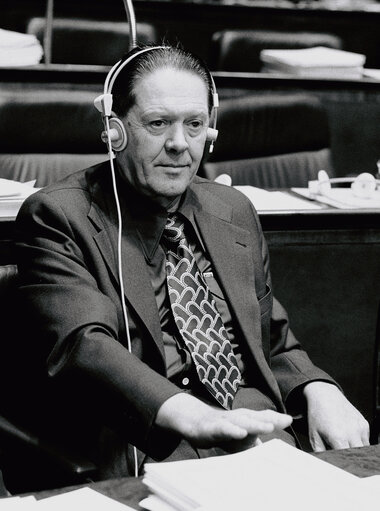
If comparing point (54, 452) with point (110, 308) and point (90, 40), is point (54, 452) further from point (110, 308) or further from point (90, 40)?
point (90, 40)

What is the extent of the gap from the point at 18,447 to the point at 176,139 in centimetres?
62

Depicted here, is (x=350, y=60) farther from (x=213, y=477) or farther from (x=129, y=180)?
(x=213, y=477)

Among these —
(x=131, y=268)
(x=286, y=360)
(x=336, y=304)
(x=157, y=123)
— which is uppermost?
(x=157, y=123)

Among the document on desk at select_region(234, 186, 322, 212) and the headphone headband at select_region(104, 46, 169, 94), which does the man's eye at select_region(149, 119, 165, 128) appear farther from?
the document on desk at select_region(234, 186, 322, 212)

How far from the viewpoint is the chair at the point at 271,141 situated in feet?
9.90

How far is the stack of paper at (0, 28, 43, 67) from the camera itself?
3170 mm

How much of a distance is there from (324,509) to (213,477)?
131mm

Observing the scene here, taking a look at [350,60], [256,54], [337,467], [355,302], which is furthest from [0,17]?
[337,467]

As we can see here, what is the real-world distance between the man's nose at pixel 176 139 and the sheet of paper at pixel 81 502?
0.75m

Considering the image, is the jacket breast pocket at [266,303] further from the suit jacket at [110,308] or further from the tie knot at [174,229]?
the tie knot at [174,229]

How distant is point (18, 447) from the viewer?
51.9 inches

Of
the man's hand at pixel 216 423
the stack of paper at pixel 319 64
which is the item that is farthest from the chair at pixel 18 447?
the stack of paper at pixel 319 64

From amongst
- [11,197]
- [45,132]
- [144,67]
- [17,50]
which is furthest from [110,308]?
[17,50]

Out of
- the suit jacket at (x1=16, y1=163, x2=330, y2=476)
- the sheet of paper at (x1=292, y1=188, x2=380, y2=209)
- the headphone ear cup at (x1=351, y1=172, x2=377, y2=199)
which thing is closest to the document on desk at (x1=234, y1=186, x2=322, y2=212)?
the sheet of paper at (x1=292, y1=188, x2=380, y2=209)
